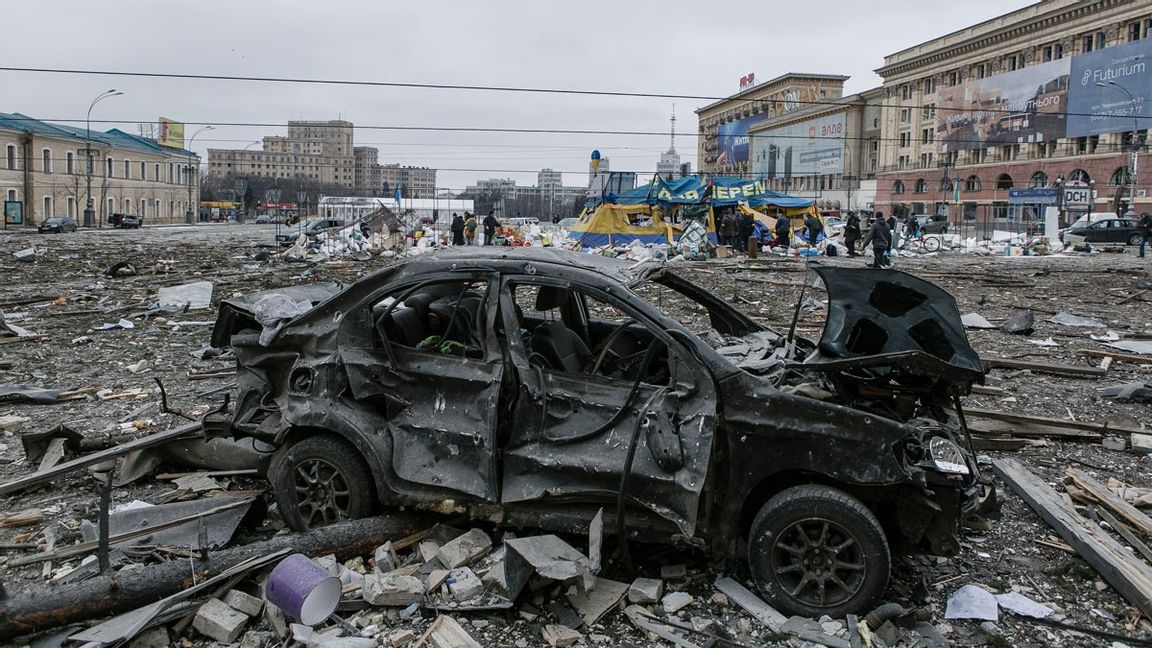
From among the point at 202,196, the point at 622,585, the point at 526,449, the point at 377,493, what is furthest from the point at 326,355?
the point at 202,196

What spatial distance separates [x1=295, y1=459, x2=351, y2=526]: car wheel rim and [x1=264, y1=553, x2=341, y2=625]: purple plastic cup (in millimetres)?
669

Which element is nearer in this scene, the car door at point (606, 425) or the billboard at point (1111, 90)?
the car door at point (606, 425)

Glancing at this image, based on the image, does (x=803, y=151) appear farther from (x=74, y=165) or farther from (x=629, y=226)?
(x=74, y=165)

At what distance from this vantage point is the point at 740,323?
5.28 metres

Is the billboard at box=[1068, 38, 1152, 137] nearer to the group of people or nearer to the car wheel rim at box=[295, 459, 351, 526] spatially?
the group of people

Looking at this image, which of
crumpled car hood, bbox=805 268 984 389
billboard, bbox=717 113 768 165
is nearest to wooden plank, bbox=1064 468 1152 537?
crumpled car hood, bbox=805 268 984 389

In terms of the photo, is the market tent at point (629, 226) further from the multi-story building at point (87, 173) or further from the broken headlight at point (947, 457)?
the multi-story building at point (87, 173)

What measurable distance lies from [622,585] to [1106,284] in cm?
1950

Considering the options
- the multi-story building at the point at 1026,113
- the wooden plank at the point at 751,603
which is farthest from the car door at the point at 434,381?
the multi-story building at the point at 1026,113

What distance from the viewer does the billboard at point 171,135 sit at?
8938cm

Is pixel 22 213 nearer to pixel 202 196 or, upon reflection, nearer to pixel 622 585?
pixel 202 196

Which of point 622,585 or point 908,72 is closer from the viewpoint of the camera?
point 622,585

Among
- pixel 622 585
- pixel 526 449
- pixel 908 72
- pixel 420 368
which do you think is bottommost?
pixel 622 585

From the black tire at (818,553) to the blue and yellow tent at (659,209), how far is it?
2846 cm
